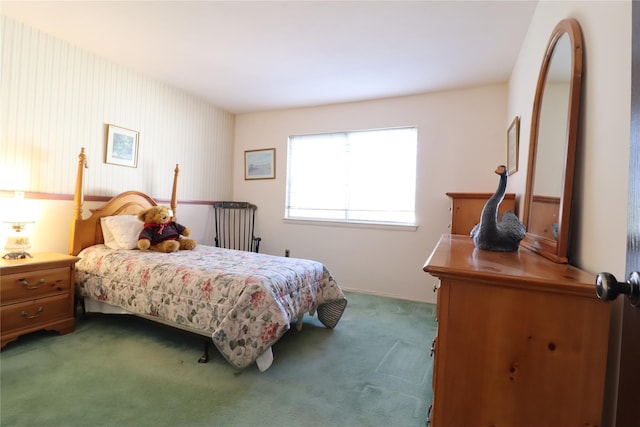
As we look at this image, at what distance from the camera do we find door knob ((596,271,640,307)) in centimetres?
49

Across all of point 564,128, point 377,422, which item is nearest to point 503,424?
point 377,422

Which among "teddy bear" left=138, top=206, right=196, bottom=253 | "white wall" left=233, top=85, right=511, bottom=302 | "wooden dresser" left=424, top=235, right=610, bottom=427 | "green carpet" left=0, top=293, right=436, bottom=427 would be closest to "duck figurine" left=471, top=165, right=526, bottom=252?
"wooden dresser" left=424, top=235, right=610, bottom=427

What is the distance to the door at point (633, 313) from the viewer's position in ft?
1.66

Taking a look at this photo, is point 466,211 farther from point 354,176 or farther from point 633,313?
point 633,313

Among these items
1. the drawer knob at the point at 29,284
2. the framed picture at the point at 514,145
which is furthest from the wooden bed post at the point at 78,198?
the framed picture at the point at 514,145

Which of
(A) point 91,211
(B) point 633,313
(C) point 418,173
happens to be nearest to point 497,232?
(B) point 633,313

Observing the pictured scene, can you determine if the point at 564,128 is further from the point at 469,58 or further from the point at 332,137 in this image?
the point at 332,137

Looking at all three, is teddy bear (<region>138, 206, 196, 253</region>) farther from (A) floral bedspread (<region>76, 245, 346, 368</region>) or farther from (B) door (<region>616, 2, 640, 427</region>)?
(B) door (<region>616, 2, 640, 427</region>)

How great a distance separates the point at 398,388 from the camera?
171cm

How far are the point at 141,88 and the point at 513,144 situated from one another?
3891 mm

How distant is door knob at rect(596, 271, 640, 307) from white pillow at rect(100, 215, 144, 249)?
3209 millimetres

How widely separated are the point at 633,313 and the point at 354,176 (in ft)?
11.2

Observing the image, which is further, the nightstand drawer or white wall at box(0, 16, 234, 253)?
white wall at box(0, 16, 234, 253)

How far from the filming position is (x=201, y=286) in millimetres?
1993
